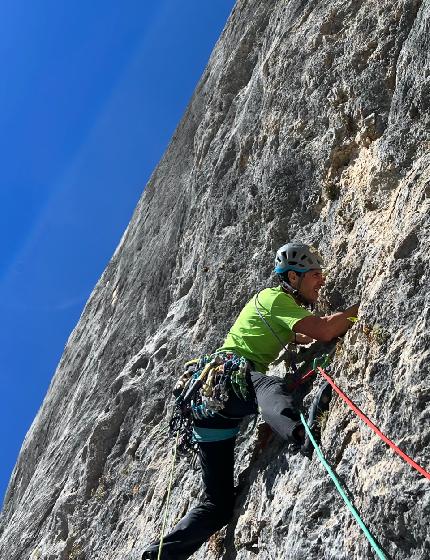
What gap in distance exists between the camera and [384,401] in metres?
4.08

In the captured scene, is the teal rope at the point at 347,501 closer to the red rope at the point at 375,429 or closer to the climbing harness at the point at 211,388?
the red rope at the point at 375,429

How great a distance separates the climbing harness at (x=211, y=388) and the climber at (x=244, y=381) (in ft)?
0.05

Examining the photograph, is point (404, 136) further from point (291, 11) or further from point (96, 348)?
point (96, 348)

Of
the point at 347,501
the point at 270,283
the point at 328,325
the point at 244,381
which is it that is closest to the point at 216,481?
the point at 244,381

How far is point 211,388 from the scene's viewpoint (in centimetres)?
539

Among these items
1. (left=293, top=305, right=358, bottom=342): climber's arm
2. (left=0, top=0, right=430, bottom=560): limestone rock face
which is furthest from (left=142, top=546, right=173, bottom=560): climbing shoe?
(left=293, top=305, right=358, bottom=342): climber's arm

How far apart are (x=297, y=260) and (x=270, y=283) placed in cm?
142

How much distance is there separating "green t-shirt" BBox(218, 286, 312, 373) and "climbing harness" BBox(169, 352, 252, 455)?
115mm

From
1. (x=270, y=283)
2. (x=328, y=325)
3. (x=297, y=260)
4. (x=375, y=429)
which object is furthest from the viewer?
(x=270, y=283)

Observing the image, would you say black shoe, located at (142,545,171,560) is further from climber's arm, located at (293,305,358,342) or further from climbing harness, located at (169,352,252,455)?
climber's arm, located at (293,305,358,342)

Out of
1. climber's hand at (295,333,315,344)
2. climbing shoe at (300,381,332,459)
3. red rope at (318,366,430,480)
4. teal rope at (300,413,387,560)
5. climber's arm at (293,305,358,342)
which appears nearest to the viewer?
red rope at (318,366,430,480)

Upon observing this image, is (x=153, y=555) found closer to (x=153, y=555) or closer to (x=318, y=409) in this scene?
(x=153, y=555)

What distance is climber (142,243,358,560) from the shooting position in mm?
5152

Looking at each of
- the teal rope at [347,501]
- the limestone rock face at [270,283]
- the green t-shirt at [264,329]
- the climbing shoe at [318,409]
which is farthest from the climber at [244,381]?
the teal rope at [347,501]
